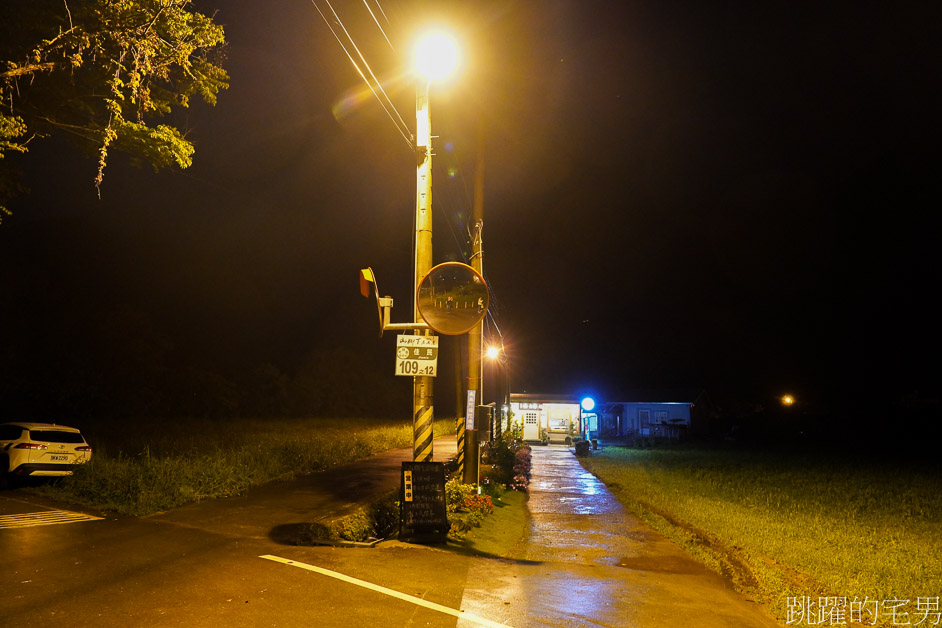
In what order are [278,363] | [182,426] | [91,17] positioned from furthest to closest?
[278,363] < [182,426] < [91,17]

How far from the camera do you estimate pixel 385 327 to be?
1017 cm

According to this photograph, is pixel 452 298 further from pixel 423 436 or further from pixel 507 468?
pixel 507 468

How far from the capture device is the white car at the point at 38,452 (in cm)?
1306

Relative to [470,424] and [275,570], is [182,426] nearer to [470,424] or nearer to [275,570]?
[470,424]

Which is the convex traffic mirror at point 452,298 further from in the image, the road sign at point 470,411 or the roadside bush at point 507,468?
the roadside bush at point 507,468

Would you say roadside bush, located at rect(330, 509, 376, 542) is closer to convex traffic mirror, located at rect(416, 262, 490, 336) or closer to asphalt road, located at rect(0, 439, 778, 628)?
asphalt road, located at rect(0, 439, 778, 628)

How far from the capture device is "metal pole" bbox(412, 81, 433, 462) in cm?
1003

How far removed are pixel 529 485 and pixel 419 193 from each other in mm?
11048

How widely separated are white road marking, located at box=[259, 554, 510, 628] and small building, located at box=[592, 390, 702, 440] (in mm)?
42198

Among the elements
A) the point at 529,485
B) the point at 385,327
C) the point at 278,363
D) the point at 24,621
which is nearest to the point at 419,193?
the point at 385,327

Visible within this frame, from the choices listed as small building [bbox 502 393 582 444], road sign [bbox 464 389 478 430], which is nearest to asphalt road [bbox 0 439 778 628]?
road sign [bbox 464 389 478 430]

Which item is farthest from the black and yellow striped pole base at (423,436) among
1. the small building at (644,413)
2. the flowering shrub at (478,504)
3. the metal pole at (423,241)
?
the small building at (644,413)

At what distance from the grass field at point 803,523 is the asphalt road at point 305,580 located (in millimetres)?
931

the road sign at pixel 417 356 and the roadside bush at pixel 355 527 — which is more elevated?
the road sign at pixel 417 356
